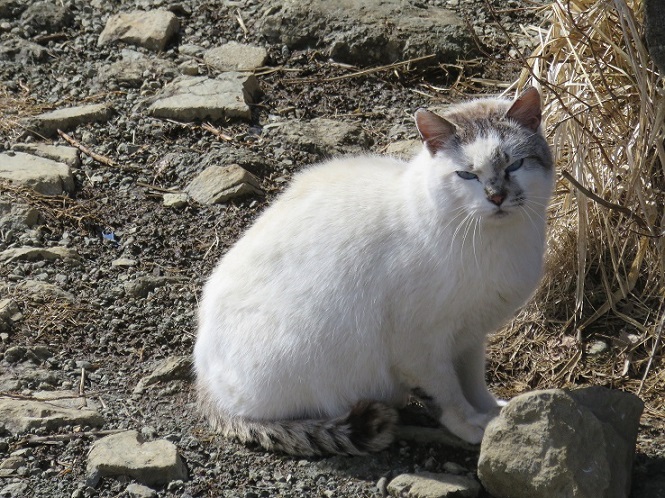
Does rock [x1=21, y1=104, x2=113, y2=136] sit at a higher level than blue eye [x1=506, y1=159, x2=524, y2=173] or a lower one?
lower

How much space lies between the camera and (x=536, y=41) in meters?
5.75

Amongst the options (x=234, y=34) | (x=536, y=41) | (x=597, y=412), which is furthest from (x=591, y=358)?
(x=234, y=34)

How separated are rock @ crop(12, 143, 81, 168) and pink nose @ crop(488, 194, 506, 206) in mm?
3195

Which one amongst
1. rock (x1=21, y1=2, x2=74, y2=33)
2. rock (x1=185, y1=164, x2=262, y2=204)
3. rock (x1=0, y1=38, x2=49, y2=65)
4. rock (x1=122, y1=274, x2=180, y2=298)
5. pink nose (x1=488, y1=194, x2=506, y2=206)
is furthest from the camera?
rock (x1=21, y1=2, x2=74, y2=33)

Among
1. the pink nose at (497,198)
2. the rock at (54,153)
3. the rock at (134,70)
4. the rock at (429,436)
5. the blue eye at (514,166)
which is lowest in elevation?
the rock at (429,436)

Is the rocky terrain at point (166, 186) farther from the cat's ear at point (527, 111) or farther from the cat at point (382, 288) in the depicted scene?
the cat's ear at point (527, 111)

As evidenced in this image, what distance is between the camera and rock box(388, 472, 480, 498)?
136 inches

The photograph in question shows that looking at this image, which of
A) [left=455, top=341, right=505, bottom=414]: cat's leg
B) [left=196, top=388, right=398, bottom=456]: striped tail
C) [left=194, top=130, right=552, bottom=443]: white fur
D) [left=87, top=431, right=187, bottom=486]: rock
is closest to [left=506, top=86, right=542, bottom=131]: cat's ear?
[left=194, top=130, right=552, bottom=443]: white fur

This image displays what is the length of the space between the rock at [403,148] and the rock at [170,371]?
6.04 ft

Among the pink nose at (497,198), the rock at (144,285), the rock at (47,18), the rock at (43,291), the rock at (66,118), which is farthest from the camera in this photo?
the rock at (47,18)

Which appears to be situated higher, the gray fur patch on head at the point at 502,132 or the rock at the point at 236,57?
the gray fur patch on head at the point at 502,132

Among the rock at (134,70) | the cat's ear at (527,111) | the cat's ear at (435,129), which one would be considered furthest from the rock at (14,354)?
the rock at (134,70)

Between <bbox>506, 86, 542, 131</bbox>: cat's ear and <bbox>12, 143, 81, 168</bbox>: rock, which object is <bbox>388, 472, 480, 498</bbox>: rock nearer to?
<bbox>506, 86, 542, 131</bbox>: cat's ear

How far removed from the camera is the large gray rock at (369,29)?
634cm
